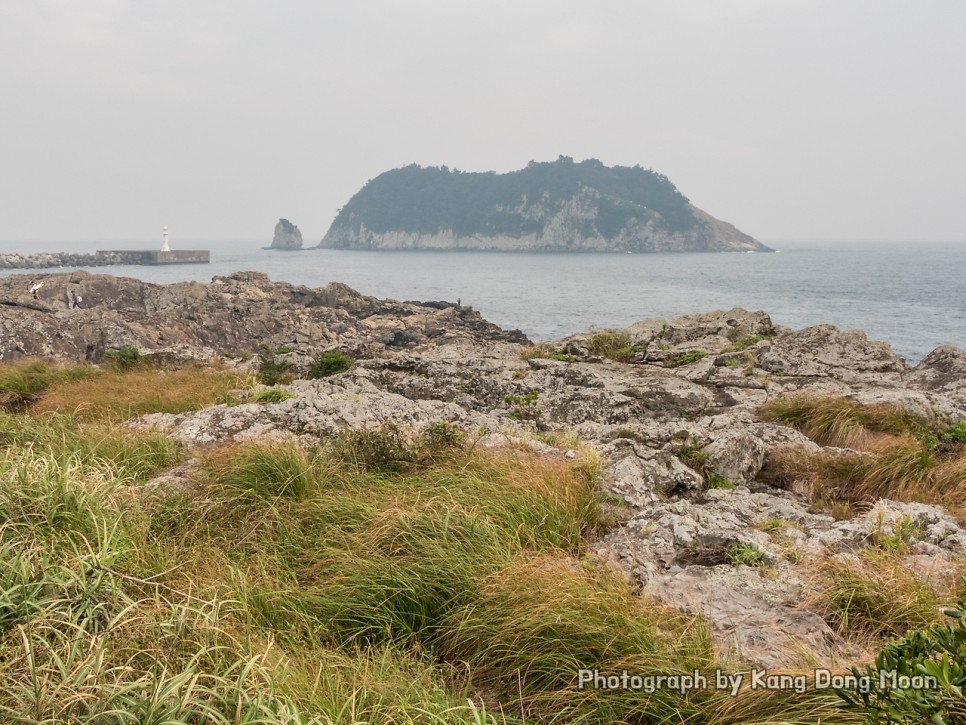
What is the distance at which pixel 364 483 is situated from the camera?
6.43 metres

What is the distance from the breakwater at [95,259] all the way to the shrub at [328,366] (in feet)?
426

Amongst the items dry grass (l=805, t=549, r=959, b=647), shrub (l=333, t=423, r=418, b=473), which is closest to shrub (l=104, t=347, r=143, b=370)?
shrub (l=333, t=423, r=418, b=473)

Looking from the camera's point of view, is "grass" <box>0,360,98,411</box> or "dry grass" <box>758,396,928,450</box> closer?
"dry grass" <box>758,396,928,450</box>

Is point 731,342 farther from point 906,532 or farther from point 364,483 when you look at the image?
point 364,483

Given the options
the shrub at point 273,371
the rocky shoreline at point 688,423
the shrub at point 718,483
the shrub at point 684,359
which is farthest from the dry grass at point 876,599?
the shrub at point 273,371

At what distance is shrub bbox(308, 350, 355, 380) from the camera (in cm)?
1620

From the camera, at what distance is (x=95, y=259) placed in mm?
132000

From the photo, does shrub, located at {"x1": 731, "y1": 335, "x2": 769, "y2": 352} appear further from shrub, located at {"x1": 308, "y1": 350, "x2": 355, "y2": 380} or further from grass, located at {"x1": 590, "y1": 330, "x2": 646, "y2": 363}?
shrub, located at {"x1": 308, "y1": 350, "x2": 355, "y2": 380}

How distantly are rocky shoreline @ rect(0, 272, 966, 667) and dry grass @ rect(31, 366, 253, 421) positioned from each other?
3.24ft

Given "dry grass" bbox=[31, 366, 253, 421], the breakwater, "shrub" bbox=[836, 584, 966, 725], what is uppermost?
the breakwater

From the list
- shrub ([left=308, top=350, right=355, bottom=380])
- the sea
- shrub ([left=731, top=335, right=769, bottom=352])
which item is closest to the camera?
shrub ([left=308, top=350, right=355, bottom=380])

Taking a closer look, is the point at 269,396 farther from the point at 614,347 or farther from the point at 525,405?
the point at 614,347

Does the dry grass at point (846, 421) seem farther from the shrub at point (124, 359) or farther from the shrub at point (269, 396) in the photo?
the shrub at point (124, 359)

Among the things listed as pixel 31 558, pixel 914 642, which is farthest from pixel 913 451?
pixel 31 558
